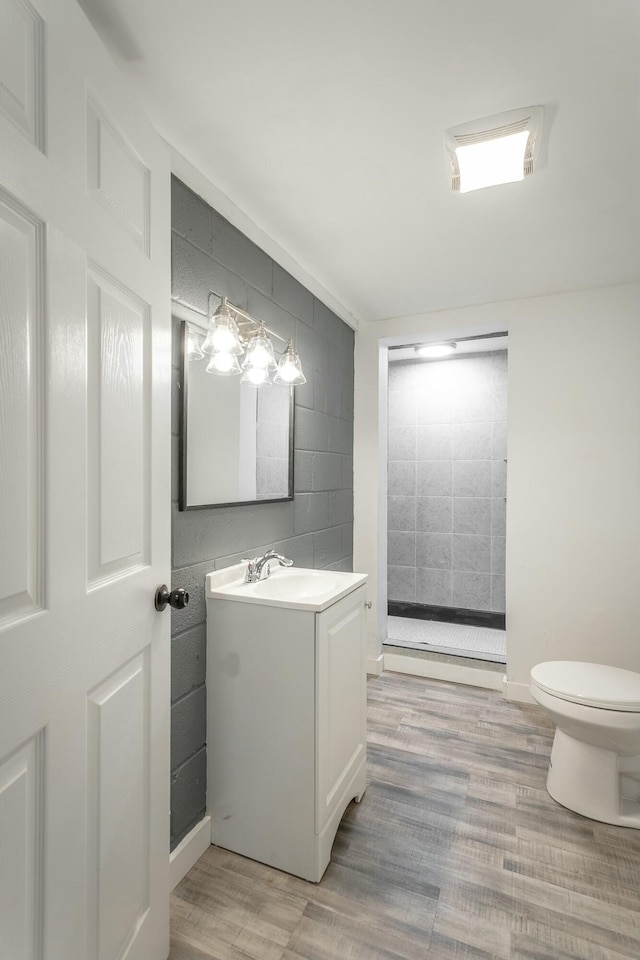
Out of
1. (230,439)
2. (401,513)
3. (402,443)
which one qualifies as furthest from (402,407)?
(230,439)

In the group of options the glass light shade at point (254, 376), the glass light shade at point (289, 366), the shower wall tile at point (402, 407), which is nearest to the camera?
the glass light shade at point (254, 376)

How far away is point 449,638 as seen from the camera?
3801mm

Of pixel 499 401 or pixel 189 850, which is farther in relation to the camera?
pixel 499 401

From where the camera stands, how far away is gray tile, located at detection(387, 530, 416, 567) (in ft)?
14.5

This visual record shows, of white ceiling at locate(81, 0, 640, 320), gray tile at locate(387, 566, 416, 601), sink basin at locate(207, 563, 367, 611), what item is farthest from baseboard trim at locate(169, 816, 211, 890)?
gray tile at locate(387, 566, 416, 601)

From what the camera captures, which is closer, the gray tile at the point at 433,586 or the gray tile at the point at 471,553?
the gray tile at the point at 471,553

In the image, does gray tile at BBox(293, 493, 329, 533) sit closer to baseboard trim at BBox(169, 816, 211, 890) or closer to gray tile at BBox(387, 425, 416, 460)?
baseboard trim at BBox(169, 816, 211, 890)

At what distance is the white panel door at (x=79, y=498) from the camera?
719 millimetres

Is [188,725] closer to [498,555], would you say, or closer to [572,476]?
[572,476]

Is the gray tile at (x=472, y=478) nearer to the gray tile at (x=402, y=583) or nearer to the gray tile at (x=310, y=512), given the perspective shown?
the gray tile at (x=402, y=583)

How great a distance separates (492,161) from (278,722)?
199 cm

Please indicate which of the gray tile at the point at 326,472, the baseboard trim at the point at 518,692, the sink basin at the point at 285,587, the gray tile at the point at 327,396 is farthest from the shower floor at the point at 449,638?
the gray tile at the point at 327,396

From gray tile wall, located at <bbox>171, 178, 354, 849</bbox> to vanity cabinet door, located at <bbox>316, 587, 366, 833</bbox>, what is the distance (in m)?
0.45

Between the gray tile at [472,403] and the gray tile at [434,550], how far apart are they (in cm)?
104
